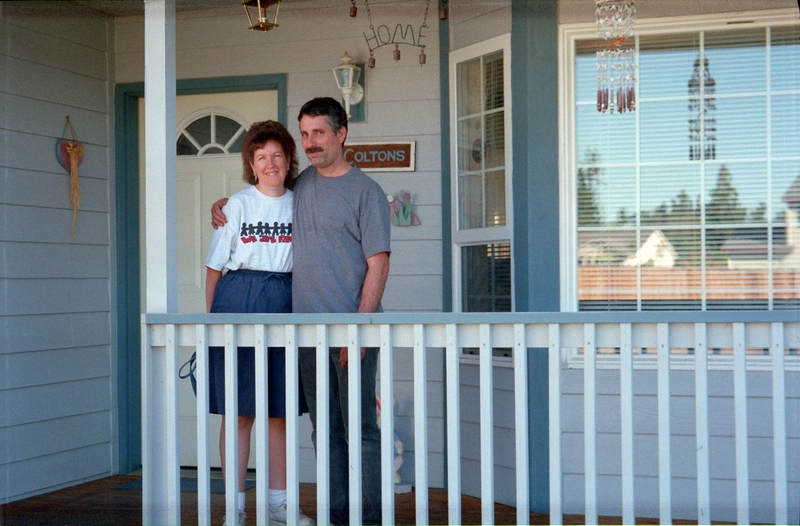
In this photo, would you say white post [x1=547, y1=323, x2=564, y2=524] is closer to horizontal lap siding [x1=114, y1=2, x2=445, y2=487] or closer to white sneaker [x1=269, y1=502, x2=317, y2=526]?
white sneaker [x1=269, y1=502, x2=317, y2=526]

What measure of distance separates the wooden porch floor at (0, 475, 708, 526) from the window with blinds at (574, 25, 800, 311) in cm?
104

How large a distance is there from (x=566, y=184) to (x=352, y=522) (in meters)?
1.81

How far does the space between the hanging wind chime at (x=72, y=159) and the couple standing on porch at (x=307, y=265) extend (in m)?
1.51

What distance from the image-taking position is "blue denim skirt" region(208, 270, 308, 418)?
307cm

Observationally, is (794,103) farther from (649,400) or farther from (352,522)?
(352,522)

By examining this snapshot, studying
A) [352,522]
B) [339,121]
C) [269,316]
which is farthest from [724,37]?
[352,522]

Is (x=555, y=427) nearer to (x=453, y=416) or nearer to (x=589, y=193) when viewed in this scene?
(x=453, y=416)

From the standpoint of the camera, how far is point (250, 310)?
3.06 metres

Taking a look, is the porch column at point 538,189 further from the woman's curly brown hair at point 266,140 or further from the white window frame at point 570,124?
the woman's curly brown hair at point 266,140

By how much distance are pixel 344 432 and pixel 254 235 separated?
811mm

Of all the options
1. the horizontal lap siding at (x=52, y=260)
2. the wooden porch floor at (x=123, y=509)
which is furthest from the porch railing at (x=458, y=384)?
the horizontal lap siding at (x=52, y=260)

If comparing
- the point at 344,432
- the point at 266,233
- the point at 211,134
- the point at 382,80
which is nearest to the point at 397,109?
the point at 382,80

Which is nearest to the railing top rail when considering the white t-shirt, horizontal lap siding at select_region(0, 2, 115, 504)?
the white t-shirt

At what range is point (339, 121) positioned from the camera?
3.09 m
